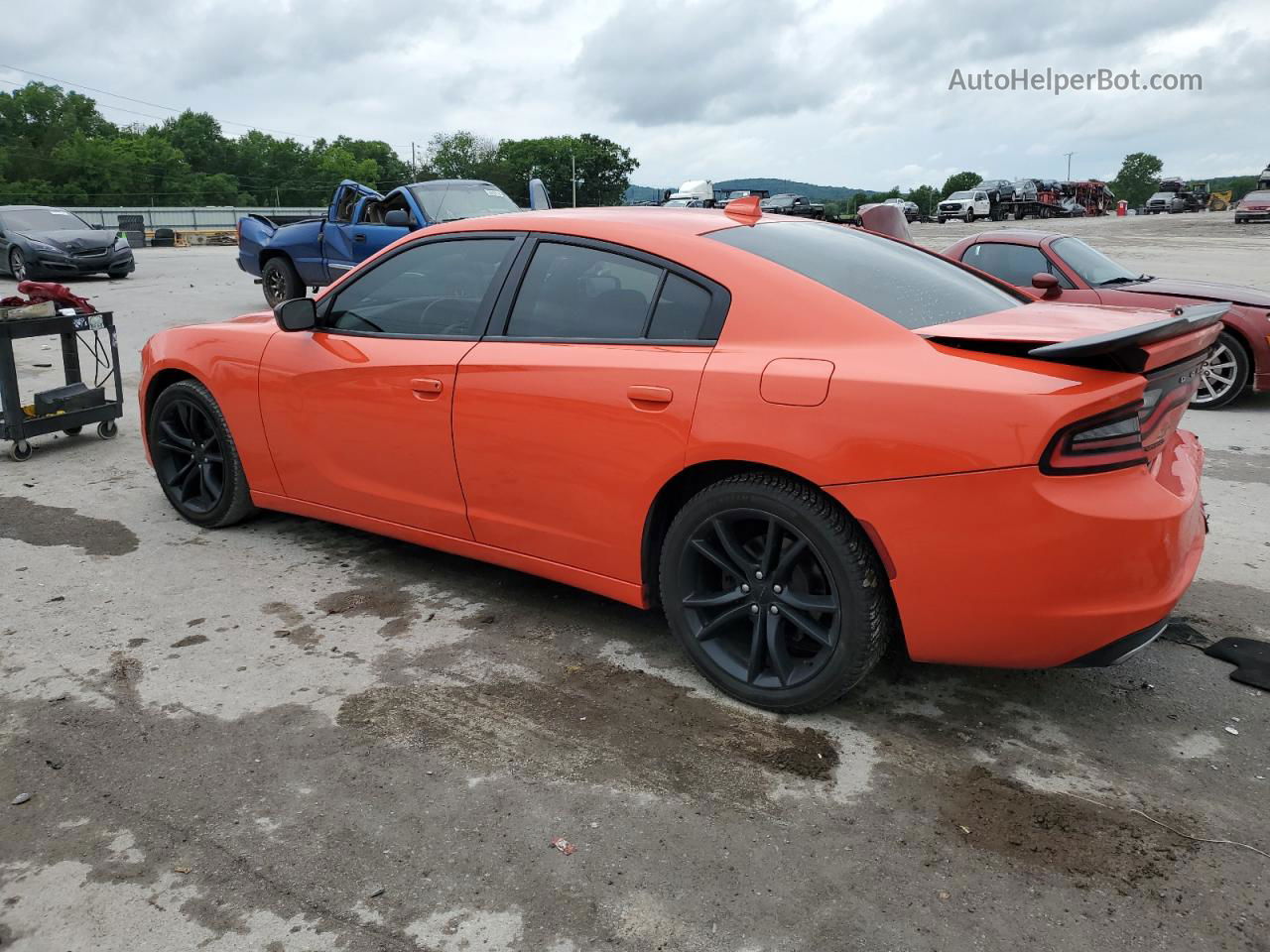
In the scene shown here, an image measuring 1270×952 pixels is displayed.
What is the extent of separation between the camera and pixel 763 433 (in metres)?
2.98

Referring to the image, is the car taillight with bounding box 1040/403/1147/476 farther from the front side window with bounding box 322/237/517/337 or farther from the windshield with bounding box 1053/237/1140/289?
the windshield with bounding box 1053/237/1140/289

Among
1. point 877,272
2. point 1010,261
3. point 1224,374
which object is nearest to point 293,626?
point 877,272

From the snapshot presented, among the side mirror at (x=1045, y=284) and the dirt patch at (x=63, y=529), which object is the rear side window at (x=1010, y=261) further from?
the dirt patch at (x=63, y=529)

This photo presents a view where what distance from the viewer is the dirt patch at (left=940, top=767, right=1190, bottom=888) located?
8.07 feet

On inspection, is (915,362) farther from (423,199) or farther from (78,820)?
(423,199)

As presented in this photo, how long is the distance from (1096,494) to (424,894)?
1.94 m

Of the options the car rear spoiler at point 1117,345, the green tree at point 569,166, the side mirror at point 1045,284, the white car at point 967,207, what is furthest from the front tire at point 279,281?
the green tree at point 569,166

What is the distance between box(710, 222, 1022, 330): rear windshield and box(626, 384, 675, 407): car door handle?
0.57 metres

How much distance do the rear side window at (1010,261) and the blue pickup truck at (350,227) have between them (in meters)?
5.73

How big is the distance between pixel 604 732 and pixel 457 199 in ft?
35.4

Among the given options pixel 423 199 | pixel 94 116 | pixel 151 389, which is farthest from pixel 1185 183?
pixel 94 116

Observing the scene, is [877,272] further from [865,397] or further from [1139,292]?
[1139,292]

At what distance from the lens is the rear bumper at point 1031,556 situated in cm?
262

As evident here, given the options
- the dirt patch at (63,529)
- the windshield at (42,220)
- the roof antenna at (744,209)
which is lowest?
the dirt patch at (63,529)
